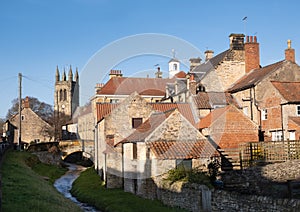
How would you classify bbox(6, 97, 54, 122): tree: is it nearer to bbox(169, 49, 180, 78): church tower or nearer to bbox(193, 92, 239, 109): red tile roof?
bbox(169, 49, 180, 78): church tower

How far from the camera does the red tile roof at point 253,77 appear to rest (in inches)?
1459

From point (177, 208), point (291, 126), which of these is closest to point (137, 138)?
point (177, 208)

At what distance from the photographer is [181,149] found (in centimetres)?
2236

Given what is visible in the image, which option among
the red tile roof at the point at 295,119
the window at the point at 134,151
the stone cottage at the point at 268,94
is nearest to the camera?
the window at the point at 134,151

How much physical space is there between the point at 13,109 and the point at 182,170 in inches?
3186

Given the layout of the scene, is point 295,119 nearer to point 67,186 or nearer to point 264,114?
point 264,114

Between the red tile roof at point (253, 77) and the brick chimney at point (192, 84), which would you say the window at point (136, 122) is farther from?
the red tile roof at point (253, 77)

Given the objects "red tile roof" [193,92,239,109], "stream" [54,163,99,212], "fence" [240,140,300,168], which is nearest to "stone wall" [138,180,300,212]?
"stream" [54,163,99,212]

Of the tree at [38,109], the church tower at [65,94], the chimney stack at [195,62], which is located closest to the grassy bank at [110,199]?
the chimney stack at [195,62]

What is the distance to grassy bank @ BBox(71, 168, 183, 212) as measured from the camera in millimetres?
20344

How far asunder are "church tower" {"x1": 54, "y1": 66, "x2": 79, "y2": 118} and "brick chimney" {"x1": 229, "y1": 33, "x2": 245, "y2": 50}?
76.6 m

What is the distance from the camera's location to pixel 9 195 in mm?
19172

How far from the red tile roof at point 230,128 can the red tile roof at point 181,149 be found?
549cm

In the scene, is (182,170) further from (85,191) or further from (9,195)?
(85,191)
